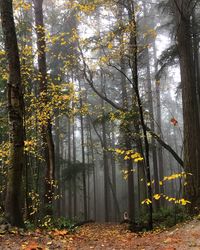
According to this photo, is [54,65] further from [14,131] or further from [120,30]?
[14,131]

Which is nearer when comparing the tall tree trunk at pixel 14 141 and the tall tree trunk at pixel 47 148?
the tall tree trunk at pixel 14 141

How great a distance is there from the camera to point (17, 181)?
723 cm

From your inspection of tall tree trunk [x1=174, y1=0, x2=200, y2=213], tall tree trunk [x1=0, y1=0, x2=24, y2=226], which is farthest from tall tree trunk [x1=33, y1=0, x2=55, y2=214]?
tall tree trunk [x1=174, y1=0, x2=200, y2=213]

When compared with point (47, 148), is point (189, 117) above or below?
above

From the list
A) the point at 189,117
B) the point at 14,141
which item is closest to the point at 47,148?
the point at 14,141

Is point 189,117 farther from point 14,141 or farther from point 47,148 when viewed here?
point 14,141

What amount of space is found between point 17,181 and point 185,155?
601 centimetres

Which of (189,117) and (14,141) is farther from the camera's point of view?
(189,117)

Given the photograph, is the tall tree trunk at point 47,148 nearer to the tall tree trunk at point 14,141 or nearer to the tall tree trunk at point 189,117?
the tall tree trunk at point 14,141

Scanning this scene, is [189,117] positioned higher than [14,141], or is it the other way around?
[189,117]

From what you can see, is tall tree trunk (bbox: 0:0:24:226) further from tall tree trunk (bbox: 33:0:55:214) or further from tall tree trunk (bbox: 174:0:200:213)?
tall tree trunk (bbox: 174:0:200:213)

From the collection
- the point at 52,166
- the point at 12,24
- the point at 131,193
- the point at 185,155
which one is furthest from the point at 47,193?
the point at 131,193

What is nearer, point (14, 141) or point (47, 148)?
point (14, 141)

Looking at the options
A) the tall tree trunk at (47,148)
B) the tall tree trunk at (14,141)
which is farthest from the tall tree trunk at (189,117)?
the tall tree trunk at (14,141)
